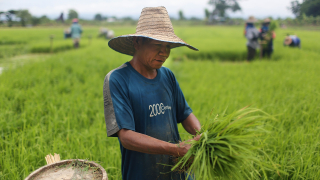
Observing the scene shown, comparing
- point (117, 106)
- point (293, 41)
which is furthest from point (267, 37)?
point (117, 106)

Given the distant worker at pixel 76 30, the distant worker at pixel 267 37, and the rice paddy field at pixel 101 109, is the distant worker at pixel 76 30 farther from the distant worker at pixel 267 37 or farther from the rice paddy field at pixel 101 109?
the distant worker at pixel 267 37

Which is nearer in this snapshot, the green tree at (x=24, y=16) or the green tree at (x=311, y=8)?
the green tree at (x=311, y=8)

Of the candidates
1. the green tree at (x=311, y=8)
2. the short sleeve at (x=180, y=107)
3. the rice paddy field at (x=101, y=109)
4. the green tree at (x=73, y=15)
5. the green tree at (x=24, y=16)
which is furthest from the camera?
the green tree at (x=73, y=15)

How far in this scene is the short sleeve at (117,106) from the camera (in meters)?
1.15

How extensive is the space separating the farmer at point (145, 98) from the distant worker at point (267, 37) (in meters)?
7.18

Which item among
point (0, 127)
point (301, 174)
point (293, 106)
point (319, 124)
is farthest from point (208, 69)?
point (0, 127)

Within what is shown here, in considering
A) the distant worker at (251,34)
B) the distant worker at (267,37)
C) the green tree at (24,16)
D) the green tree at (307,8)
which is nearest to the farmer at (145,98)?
the green tree at (307,8)

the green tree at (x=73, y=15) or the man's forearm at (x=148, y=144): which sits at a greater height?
the green tree at (x=73, y=15)

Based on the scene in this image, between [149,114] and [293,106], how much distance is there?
294cm

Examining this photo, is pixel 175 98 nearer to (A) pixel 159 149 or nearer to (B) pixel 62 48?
(A) pixel 159 149

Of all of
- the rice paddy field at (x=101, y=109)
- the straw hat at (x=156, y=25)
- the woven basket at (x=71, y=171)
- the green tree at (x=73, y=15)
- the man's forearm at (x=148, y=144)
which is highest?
the green tree at (x=73, y=15)

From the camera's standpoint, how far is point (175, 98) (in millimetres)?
1515

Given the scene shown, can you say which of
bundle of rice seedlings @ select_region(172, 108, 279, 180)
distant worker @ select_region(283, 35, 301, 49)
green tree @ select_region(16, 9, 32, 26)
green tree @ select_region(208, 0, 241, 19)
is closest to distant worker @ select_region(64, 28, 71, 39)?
green tree @ select_region(16, 9, 32, 26)

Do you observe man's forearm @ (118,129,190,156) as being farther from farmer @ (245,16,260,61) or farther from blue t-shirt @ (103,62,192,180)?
farmer @ (245,16,260,61)
